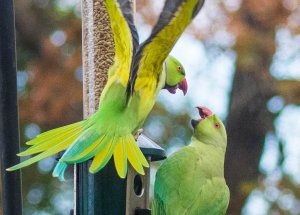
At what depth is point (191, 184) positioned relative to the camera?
2689 mm

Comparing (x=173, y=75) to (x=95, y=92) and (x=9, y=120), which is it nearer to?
(x=95, y=92)

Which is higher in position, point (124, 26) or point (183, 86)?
point (124, 26)

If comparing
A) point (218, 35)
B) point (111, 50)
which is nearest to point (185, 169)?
point (111, 50)

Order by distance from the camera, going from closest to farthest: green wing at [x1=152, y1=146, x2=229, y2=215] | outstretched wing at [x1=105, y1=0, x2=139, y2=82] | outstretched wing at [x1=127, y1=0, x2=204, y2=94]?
1. outstretched wing at [x1=127, y1=0, x2=204, y2=94]
2. outstretched wing at [x1=105, y1=0, x2=139, y2=82]
3. green wing at [x1=152, y1=146, x2=229, y2=215]

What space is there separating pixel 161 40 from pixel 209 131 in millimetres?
635

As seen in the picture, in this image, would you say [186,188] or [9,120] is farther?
[186,188]

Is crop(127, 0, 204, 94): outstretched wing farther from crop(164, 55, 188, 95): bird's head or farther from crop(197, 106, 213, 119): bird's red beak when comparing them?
crop(197, 106, 213, 119): bird's red beak

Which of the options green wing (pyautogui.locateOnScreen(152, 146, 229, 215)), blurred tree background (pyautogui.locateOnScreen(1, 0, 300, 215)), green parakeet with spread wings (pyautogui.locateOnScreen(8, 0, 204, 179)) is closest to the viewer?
green parakeet with spread wings (pyautogui.locateOnScreen(8, 0, 204, 179))

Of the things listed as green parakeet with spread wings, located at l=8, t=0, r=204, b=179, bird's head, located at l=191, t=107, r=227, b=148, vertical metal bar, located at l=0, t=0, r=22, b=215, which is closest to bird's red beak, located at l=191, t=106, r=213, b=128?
bird's head, located at l=191, t=107, r=227, b=148

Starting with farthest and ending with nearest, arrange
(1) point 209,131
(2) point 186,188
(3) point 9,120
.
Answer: (1) point 209,131
(2) point 186,188
(3) point 9,120

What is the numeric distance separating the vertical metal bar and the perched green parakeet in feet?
1.67

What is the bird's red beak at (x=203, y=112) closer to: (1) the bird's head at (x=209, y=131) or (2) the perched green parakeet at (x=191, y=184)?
(1) the bird's head at (x=209, y=131)

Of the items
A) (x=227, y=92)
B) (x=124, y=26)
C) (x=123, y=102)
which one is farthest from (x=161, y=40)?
(x=227, y=92)

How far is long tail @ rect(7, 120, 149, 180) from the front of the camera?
2330 mm
